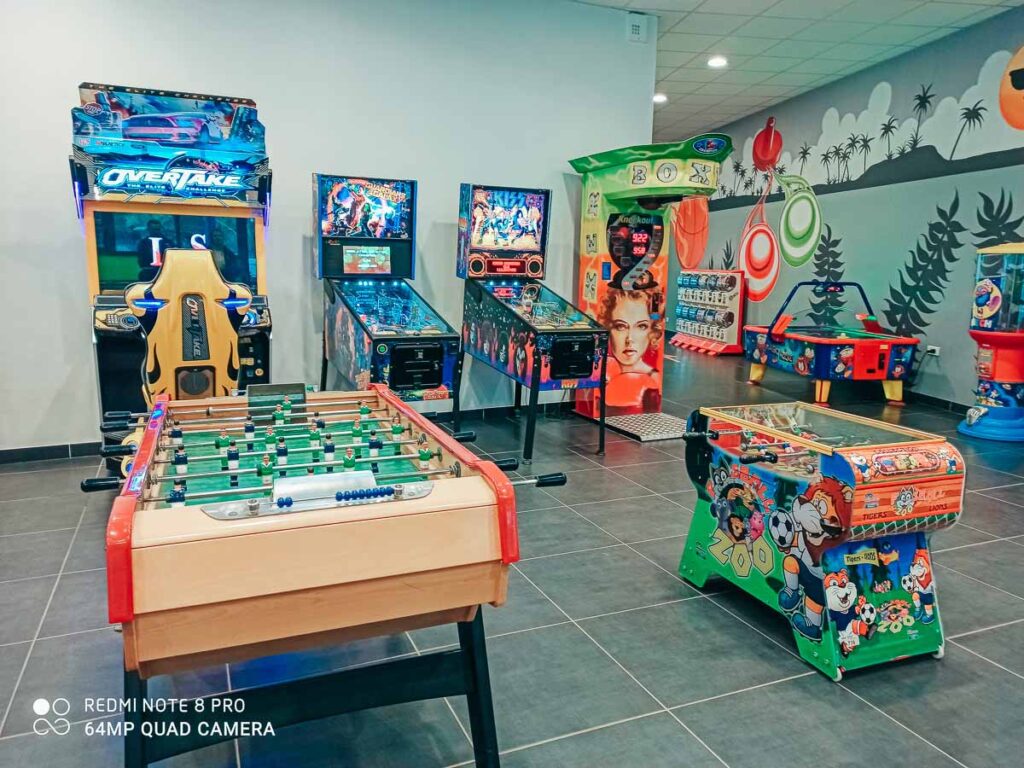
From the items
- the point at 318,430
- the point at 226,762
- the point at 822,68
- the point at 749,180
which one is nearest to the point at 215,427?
the point at 318,430

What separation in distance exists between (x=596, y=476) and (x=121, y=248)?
2.99m

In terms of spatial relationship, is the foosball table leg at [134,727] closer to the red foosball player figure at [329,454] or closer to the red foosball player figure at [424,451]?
the red foosball player figure at [329,454]

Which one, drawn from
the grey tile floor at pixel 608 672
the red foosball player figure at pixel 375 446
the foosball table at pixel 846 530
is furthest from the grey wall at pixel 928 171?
the red foosball player figure at pixel 375 446

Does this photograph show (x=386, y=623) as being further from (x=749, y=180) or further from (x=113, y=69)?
(x=749, y=180)

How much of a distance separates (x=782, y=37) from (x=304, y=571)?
6.54 m

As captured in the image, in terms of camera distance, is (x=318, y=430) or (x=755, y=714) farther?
(x=318, y=430)

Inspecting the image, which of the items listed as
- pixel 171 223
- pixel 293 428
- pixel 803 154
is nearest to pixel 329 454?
pixel 293 428

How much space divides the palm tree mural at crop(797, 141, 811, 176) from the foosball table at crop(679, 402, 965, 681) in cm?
639

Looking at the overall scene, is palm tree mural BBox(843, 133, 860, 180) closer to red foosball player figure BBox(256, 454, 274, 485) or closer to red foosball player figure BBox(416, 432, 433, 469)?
red foosball player figure BBox(416, 432, 433, 469)

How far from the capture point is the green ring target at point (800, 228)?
26.3 feet

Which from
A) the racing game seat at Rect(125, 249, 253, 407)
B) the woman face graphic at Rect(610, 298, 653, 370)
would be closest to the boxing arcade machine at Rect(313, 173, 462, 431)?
the racing game seat at Rect(125, 249, 253, 407)

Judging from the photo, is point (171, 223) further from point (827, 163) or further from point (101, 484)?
point (827, 163)

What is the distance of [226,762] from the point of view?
1882 millimetres

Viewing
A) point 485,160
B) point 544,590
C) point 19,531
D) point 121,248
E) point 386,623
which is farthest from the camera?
point 485,160
